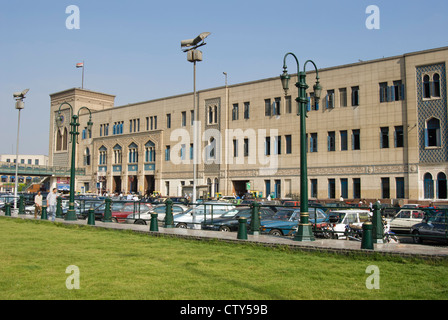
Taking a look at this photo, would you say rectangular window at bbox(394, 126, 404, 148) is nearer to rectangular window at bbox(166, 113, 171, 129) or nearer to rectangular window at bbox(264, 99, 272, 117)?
rectangular window at bbox(264, 99, 272, 117)

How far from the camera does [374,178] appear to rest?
155 feet

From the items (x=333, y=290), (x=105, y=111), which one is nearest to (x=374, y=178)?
(x=333, y=290)

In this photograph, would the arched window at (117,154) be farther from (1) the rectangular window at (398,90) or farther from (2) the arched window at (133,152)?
(1) the rectangular window at (398,90)

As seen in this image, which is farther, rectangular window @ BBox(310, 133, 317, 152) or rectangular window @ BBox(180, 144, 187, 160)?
rectangular window @ BBox(180, 144, 187, 160)

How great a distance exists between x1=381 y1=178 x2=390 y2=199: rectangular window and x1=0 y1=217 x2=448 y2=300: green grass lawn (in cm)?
3544

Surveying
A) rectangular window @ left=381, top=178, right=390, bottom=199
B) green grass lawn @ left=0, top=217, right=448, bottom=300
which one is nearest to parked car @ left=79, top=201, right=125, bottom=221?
green grass lawn @ left=0, top=217, right=448, bottom=300

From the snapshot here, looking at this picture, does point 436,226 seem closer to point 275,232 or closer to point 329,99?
point 275,232

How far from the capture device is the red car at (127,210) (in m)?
25.0

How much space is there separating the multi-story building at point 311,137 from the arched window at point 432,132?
0.09 metres

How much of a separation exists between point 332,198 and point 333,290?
4369 centimetres

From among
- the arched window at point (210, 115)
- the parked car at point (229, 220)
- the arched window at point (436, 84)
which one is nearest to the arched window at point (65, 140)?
the arched window at point (210, 115)

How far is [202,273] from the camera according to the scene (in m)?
9.73

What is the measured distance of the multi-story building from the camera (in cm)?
4441

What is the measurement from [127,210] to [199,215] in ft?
18.8
